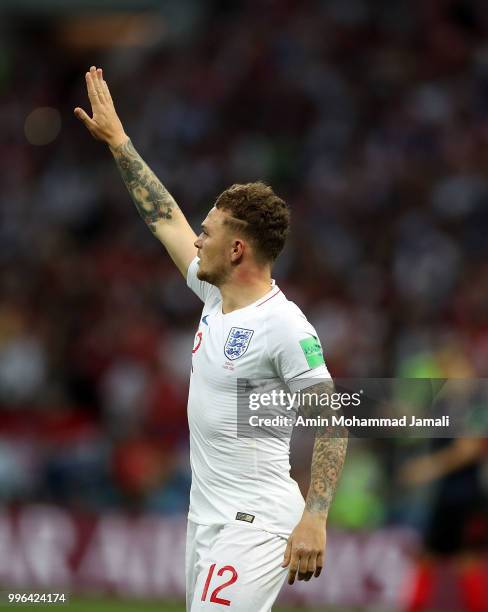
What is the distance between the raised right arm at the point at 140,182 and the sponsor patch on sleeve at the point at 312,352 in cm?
109

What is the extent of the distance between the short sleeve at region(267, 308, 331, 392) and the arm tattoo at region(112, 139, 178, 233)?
122cm

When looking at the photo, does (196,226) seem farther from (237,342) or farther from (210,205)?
(237,342)

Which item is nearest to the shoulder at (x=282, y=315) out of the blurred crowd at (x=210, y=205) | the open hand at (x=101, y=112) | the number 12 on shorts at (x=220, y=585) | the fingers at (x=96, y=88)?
the number 12 on shorts at (x=220, y=585)

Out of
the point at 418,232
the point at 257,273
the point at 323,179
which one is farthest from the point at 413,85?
the point at 257,273

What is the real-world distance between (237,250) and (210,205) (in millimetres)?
11278

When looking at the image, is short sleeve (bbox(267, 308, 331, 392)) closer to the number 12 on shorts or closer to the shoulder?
the shoulder

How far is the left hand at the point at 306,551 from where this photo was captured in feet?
16.5

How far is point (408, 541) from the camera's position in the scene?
38.7 feet

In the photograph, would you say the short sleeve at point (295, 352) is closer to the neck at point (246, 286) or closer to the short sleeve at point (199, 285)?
the neck at point (246, 286)

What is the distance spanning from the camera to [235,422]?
18.1ft

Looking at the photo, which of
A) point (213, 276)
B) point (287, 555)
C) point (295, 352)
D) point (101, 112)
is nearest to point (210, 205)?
point (101, 112)

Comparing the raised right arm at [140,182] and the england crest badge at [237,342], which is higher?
the raised right arm at [140,182]

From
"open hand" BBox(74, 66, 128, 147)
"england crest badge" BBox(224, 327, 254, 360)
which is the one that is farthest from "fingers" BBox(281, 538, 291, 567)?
"open hand" BBox(74, 66, 128, 147)

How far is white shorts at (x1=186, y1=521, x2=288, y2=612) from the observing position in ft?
17.4
